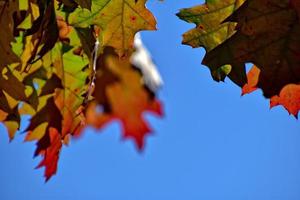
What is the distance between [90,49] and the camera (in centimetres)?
139

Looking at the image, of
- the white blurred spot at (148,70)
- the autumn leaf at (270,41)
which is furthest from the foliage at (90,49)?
the white blurred spot at (148,70)

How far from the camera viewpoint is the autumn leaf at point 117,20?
4.41ft

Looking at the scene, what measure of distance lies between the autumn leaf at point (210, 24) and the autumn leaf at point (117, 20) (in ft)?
0.43

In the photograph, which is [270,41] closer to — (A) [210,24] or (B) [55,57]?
(A) [210,24]

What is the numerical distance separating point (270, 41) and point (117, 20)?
1.55 ft

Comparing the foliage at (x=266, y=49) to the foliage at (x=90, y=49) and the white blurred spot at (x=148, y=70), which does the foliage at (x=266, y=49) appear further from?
the white blurred spot at (x=148, y=70)

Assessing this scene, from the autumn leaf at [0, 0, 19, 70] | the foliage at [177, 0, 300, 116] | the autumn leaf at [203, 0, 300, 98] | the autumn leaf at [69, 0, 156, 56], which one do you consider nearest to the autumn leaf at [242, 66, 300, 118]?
the foliage at [177, 0, 300, 116]

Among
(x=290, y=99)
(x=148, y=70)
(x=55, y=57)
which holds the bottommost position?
(x=290, y=99)

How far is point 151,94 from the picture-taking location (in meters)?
6.21

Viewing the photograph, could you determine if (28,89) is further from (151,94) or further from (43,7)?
(151,94)

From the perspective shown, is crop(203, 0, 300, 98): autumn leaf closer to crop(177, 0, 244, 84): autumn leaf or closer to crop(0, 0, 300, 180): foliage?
crop(0, 0, 300, 180): foliage

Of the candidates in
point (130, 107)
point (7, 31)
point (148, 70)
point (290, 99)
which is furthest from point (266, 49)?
point (130, 107)

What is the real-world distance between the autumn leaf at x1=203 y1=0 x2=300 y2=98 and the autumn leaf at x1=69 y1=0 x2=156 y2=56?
1.06 feet

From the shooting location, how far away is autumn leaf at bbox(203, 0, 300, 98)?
1092mm
